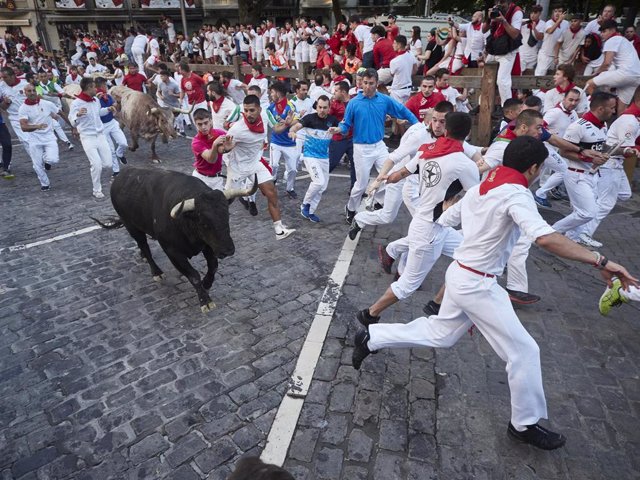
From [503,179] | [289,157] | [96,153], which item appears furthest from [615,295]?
[96,153]

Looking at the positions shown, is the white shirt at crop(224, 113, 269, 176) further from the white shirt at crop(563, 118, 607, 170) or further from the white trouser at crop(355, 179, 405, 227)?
the white shirt at crop(563, 118, 607, 170)

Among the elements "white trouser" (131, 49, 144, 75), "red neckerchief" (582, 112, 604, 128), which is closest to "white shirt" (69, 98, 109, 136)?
"red neckerchief" (582, 112, 604, 128)

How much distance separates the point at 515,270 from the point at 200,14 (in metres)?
45.7

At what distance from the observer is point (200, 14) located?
140ft

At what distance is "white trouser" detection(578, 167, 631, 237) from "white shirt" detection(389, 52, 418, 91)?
5.72m

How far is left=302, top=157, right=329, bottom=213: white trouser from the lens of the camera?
781 cm

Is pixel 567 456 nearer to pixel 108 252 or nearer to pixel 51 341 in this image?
pixel 51 341

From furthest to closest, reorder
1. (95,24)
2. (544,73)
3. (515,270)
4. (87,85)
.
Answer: (95,24)
(544,73)
(87,85)
(515,270)

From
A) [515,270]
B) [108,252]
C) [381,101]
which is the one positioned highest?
[381,101]

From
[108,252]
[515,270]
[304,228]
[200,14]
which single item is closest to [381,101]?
[304,228]

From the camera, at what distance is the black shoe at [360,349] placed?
13.3 ft

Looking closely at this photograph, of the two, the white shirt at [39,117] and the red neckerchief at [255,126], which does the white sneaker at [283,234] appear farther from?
the white shirt at [39,117]

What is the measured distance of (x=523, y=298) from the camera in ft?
17.3

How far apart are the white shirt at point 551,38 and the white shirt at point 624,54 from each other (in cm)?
171
